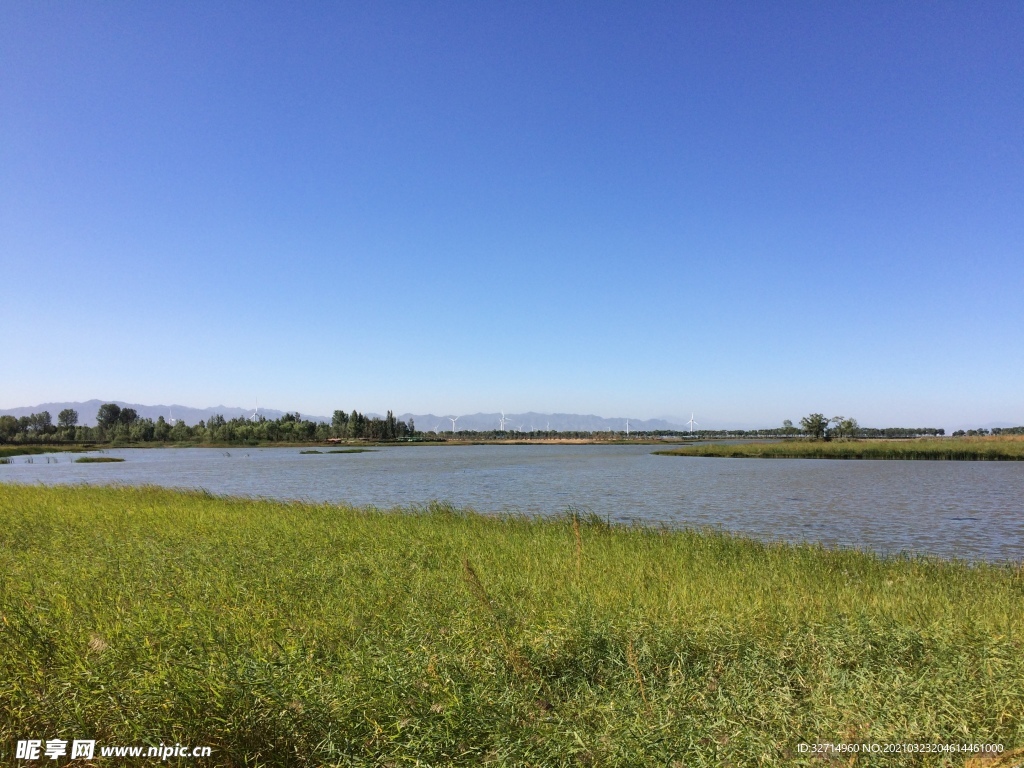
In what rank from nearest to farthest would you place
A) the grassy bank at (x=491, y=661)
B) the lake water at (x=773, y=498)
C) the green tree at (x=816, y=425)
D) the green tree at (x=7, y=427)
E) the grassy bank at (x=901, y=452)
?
the grassy bank at (x=491, y=661), the lake water at (x=773, y=498), the grassy bank at (x=901, y=452), the green tree at (x=816, y=425), the green tree at (x=7, y=427)

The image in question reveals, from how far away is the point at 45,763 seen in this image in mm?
4621

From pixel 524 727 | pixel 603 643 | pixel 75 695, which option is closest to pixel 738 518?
pixel 603 643

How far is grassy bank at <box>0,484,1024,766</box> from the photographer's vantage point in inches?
184

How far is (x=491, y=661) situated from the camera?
5.97m

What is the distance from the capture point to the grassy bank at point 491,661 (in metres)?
4.68

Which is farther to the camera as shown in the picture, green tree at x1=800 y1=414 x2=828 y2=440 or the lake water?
green tree at x1=800 y1=414 x2=828 y2=440

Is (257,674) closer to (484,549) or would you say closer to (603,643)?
(603,643)

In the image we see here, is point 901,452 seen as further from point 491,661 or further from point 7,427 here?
point 7,427

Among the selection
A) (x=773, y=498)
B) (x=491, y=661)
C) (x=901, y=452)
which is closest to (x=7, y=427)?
(x=773, y=498)

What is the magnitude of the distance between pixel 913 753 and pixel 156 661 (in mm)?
6860

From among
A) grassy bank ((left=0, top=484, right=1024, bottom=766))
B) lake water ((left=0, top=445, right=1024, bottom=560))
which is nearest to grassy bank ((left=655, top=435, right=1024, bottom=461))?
lake water ((left=0, top=445, right=1024, bottom=560))

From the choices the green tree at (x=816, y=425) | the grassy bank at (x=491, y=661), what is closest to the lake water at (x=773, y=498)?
the grassy bank at (x=491, y=661)

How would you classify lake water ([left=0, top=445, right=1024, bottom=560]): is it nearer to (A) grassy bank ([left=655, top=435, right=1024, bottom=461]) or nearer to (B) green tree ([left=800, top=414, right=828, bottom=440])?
(A) grassy bank ([left=655, top=435, right=1024, bottom=461])

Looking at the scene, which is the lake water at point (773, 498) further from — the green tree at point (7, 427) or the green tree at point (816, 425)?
the green tree at point (7, 427)
